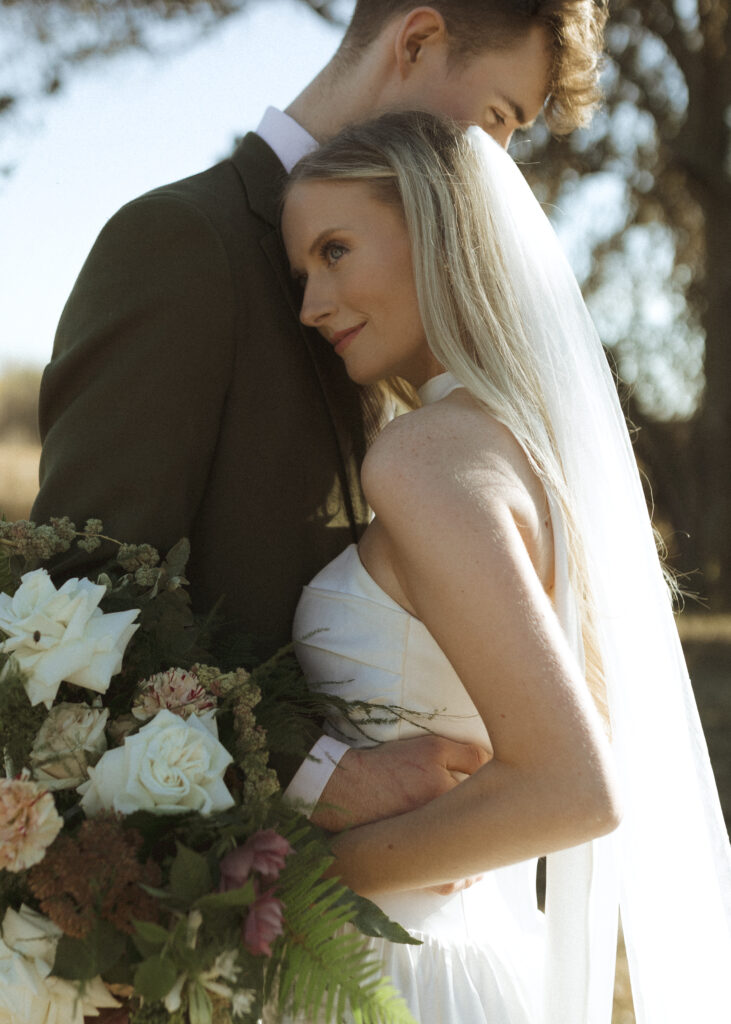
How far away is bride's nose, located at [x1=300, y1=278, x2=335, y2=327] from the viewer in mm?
2396

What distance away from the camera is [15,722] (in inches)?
69.6

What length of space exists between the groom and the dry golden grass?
41.0 feet

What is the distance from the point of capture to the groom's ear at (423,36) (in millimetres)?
2846

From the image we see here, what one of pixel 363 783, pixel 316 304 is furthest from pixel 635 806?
pixel 316 304

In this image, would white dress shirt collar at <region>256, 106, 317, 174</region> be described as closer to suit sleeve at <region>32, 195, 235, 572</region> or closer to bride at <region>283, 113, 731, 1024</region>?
bride at <region>283, 113, 731, 1024</region>

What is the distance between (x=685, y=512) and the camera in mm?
13789

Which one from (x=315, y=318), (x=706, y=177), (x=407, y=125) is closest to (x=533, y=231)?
(x=407, y=125)

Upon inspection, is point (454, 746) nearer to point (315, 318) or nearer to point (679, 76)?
point (315, 318)

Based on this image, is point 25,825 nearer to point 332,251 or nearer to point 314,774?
point 314,774

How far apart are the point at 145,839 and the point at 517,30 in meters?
2.33

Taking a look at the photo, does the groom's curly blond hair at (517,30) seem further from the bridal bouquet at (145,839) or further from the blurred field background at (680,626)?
the blurred field background at (680,626)

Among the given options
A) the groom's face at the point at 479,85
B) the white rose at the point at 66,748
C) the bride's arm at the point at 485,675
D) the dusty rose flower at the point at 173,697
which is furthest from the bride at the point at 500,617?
the white rose at the point at 66,748

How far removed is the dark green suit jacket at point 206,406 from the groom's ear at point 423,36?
615 mm

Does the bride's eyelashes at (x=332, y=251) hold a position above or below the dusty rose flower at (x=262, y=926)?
above
